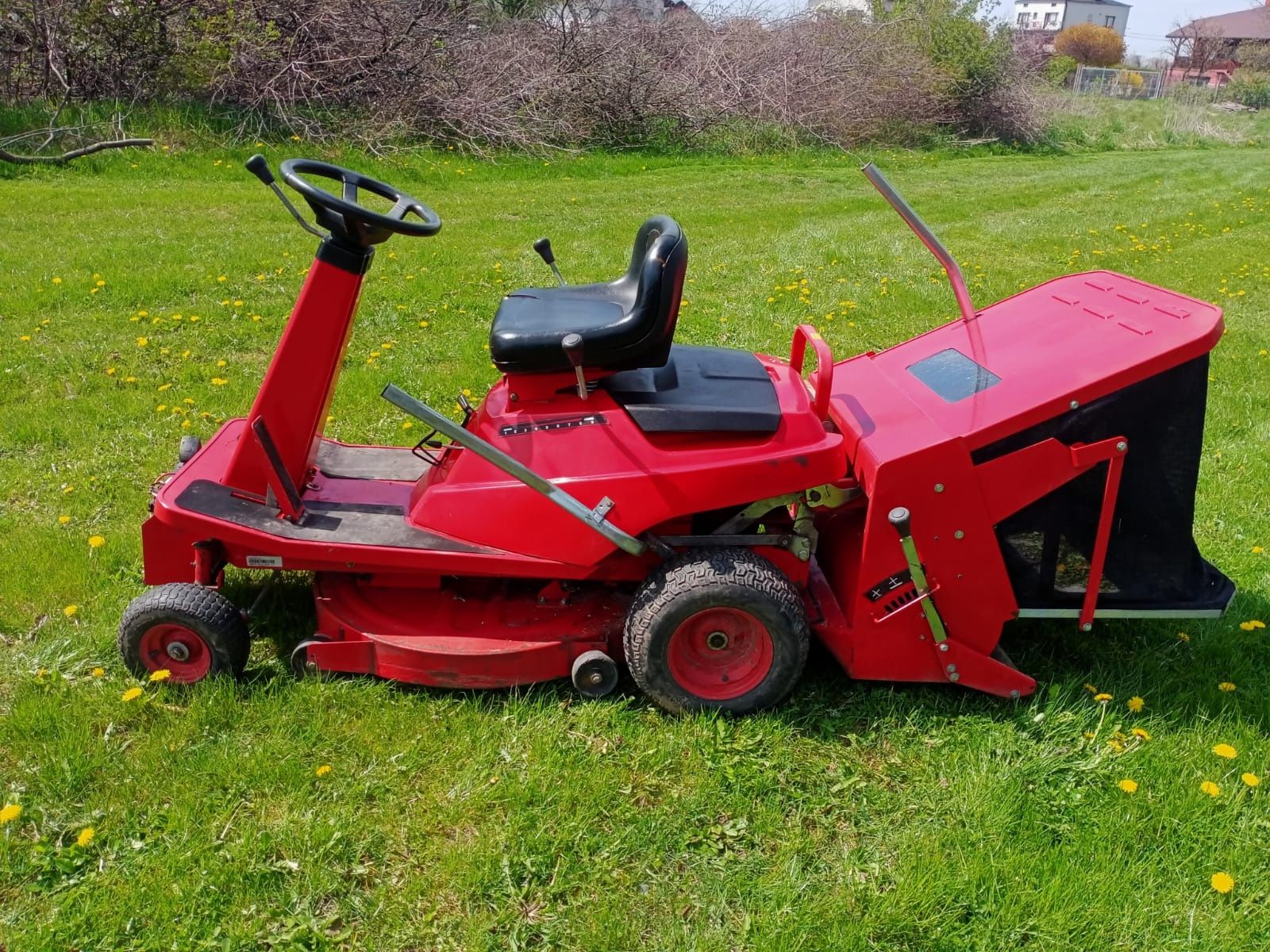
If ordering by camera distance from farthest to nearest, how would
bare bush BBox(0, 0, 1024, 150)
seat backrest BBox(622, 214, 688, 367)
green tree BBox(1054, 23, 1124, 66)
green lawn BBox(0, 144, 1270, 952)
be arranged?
green tree BBox(1054, 23, 1124, 66)
bare bush BBox(0, 0, 1024, 150)
seat backrest BBox(622, 214, 688, 367)
green lawn BBox(0, 144, 1270, 952)

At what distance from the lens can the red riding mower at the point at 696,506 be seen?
2771 mm

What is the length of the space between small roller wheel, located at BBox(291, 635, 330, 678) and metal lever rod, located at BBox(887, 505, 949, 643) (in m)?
1.70

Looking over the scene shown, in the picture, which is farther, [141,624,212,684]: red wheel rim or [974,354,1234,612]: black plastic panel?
[141,624,212,684]: red wheel rim

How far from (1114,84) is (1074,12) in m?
51.3

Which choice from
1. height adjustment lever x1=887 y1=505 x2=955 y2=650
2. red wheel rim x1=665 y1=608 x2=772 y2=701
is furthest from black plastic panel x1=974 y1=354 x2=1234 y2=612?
red wheel rim x1=665 y1=608 x2=772 y2=701

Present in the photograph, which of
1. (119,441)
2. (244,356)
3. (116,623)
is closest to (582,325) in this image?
(116,623)

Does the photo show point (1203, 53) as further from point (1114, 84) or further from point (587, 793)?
point (587, 793)

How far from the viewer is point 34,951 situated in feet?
7.29

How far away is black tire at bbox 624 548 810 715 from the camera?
9.34ft

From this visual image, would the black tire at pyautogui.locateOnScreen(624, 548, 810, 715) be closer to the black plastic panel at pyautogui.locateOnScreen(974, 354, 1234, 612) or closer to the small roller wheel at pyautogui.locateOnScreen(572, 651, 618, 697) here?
the small roller wheel at pyautogui.locateOnScreen(572, 651, 618, 697)

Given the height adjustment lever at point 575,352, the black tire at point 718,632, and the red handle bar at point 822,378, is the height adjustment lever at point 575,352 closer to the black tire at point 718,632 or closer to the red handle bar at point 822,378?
the black tire at point 718,632

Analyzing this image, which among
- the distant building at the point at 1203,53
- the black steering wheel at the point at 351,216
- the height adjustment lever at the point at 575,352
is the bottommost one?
the height adjustment lever at the point at 575,352

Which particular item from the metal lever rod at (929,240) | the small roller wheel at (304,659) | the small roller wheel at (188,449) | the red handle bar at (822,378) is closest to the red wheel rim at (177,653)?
the small roller wheel at (304,659)

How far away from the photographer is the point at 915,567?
2787 mm
